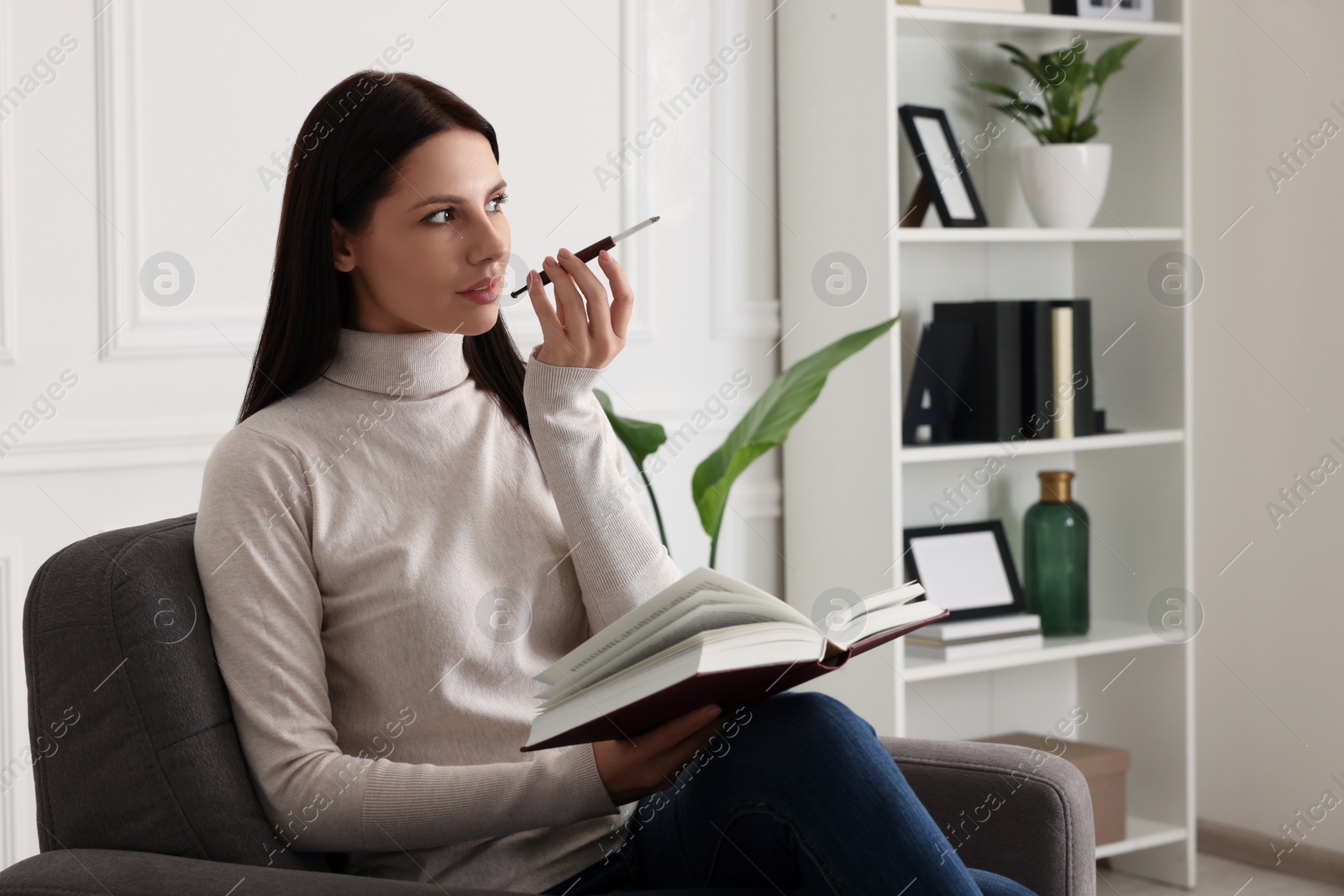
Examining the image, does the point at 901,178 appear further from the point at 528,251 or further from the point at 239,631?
the point at 239,631

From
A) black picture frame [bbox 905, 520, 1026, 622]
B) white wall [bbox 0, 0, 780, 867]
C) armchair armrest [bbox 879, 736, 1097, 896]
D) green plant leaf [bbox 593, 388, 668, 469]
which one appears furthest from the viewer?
black picture frame [bbox 905, 520, 1026, 622]

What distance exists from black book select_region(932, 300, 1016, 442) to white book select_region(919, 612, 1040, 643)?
0.34 m

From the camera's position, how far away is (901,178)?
2.56 m

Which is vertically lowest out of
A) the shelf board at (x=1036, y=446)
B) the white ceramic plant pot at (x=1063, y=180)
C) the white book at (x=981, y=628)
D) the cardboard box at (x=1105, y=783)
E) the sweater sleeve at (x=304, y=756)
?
the cardboard box at (x=1105, y=783)

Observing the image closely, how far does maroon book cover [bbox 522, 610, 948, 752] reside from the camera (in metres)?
0.93

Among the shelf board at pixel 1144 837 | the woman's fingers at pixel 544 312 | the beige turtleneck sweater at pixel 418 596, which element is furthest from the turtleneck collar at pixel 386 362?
the shelf board at pixel 1144 837

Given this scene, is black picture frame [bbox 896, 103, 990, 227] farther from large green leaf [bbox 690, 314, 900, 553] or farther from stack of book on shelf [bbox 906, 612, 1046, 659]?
stack of book on shelf [bbox 906, 612, 1046, 659]

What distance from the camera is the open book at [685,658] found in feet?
3.04

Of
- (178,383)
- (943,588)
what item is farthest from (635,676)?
(943,588)

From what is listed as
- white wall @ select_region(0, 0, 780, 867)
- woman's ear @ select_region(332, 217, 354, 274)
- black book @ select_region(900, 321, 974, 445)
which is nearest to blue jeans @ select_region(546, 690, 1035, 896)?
woman's ear @ select_region(332, 217, 354, 274)

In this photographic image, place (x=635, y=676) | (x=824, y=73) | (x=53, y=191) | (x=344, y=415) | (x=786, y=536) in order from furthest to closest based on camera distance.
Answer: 1. (x=786, y=536)
2. (x=824, y=73)
3. (x=53, y=191)
4. (x=344, y=415)
5. (x=635, y=676)

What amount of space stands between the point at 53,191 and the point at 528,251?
75 cm

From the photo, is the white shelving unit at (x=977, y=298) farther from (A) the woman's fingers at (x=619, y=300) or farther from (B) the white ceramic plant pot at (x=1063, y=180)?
(A) the woman's fingers at (x=619, y=300)

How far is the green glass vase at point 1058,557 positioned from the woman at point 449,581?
1.40 metres
